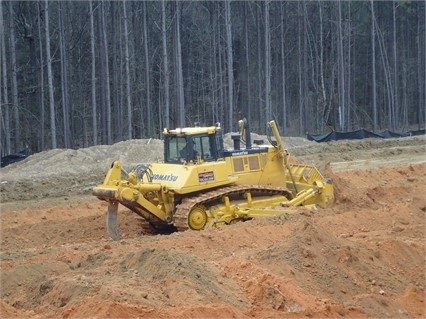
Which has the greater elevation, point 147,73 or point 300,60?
point 300,60

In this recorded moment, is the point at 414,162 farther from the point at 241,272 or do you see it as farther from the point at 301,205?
the point at 241,272

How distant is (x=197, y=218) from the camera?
15.5 m

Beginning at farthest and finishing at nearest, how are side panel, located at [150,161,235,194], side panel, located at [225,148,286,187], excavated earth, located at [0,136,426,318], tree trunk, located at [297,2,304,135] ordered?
tree trunk, located at [297,2,304,135] → side panel, located at [225,148,286,187] → side panel, located at [150,161,235,194] → excavated earth, located at [0,136,426,318]

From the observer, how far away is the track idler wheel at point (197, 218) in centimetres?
1538

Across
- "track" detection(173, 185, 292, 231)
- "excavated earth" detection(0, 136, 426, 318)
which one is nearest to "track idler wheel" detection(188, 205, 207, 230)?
"track" detection(173, 185, 292, 231)

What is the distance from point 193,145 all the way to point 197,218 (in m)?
1.53

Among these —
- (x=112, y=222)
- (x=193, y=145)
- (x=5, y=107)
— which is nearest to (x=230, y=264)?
(x=112, y=222)

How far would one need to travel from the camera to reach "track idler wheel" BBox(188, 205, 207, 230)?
50.5 feet

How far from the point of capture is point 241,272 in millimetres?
10758

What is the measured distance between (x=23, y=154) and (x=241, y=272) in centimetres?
2305

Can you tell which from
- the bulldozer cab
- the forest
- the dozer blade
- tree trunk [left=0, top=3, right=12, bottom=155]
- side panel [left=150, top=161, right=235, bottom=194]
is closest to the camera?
the dozer blade

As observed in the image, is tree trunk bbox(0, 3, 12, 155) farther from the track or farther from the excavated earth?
the track

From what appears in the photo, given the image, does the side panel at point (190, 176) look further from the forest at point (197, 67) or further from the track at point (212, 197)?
the forest at point (197, 67)

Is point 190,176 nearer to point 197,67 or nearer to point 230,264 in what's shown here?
point 230,264
